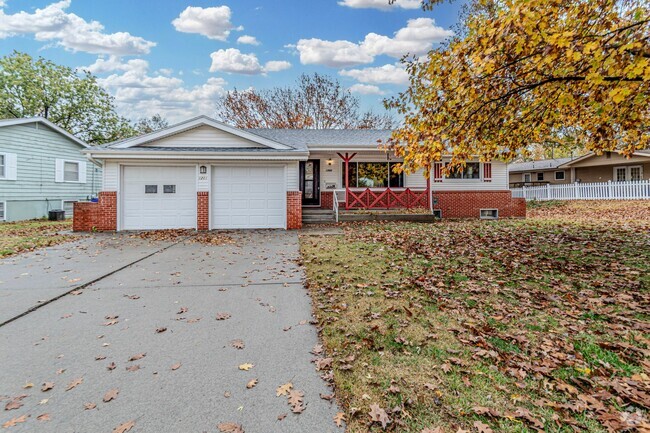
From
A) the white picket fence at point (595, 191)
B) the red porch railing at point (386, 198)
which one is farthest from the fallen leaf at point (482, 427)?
the white picket fence at point (595, 191)

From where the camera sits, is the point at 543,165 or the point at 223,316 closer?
the point at 223,316

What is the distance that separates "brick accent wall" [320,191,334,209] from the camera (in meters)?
15.4

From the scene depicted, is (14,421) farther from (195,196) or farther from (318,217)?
(318,217)

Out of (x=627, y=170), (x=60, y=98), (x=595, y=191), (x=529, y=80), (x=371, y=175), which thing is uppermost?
(x=60, y=98)

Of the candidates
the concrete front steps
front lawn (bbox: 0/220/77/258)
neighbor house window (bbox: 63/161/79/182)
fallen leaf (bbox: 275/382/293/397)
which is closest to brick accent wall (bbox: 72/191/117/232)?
front lawn (bbox: 0/220/77/258)

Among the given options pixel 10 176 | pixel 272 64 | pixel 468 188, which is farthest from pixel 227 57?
pixel 468 188

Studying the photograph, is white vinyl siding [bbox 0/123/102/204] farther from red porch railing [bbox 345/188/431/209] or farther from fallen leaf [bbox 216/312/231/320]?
fallen leaf [bbox 216/312/231/320]

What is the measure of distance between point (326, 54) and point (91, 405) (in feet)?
97.4

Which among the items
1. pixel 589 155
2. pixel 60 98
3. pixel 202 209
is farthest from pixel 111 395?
pixel 589 155

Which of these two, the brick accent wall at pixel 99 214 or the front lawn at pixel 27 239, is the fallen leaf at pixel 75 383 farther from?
the brick accent wall at pixel 99 214

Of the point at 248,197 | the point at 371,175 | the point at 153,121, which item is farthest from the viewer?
the point at 153,121

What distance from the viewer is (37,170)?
16.5m

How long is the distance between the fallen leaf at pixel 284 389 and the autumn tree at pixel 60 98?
1187 inches

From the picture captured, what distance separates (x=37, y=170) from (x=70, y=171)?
6.18 ft
